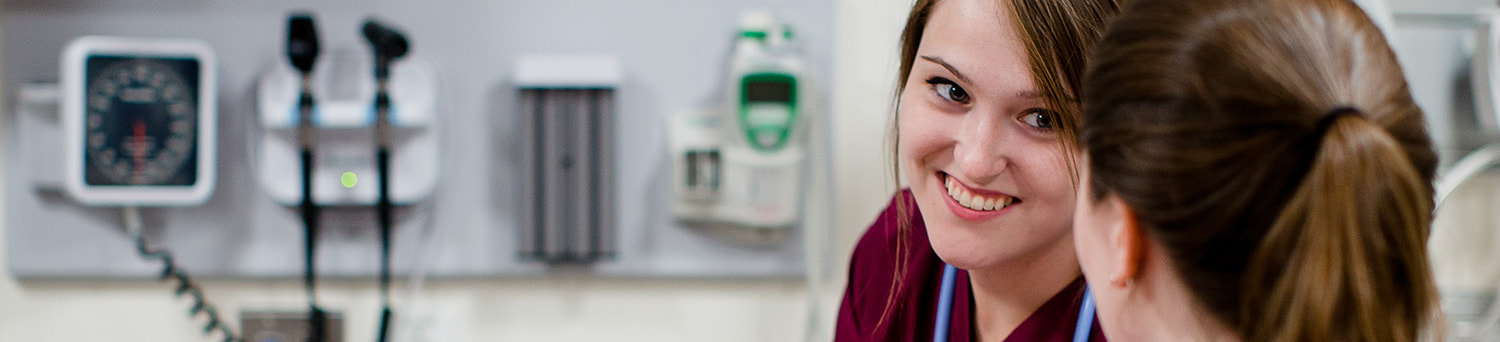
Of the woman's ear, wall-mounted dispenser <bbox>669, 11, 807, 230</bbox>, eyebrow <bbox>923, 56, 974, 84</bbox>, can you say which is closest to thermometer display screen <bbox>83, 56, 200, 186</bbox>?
wall-mounted dispenser <bbox>669, 11, 807, 230</bbox>

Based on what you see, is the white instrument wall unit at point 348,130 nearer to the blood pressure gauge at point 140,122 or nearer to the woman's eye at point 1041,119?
the blood pressure gauge at point 140,122

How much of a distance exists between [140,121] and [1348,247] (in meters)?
1.26

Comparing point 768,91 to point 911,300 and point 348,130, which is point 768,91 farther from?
point 348,130

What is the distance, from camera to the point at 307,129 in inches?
41.8

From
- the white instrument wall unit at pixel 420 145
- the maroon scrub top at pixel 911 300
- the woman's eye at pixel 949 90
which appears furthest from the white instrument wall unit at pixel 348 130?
the woman's eye at pixel 949 90

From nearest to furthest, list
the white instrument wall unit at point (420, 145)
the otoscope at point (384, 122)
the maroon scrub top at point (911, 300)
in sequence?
the maroon scrub top at point (911, 300) < the otoscope at point (384, 122) < the white instrument wall unit at point (420, 145)

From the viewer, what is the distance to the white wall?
1.17 m

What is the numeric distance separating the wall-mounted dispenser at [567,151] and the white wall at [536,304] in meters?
0.09

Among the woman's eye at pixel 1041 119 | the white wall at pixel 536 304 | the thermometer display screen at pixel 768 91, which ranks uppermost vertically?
the thermometer display screen at pixel 768 91

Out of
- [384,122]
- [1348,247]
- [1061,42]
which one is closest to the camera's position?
[1348,247]

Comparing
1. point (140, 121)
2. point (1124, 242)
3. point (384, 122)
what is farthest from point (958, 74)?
point (140, 121)

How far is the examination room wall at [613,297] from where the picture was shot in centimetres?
116

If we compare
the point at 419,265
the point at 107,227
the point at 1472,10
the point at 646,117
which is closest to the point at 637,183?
the point at 646,117

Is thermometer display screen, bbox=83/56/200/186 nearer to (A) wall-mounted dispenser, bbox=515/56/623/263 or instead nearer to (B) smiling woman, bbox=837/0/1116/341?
(A) wall-mounted dispenser, bbox=515/56/623/263
